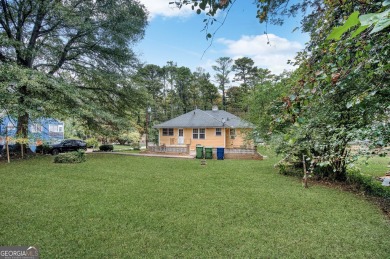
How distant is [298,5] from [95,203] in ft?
21.1

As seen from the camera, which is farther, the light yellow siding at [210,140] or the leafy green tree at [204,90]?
the leafy green tree at [204,90]

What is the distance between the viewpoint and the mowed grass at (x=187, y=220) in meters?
3.59

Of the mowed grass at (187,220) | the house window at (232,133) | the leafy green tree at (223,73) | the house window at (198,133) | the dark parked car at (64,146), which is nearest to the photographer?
the mowed grass at (187,220)

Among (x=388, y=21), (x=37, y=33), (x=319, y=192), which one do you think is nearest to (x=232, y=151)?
(x=319, y=192)

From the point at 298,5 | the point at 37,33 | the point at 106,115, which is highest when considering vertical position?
the point at 37,33

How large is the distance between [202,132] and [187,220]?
56.9ft

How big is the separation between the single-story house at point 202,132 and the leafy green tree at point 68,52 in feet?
25.0

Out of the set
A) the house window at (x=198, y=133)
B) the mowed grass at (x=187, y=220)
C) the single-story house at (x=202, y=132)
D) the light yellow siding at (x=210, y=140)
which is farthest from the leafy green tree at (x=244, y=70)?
the mowed grass at (x=187, y=220)

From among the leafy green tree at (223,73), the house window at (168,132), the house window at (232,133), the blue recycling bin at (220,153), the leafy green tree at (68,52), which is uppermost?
the leafy green tree at (223,73)

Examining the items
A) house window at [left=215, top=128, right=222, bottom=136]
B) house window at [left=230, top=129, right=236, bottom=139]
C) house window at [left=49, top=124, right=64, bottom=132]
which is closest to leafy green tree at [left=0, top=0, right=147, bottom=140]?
house window at [left=215, top=128, right=222, bottom=136]

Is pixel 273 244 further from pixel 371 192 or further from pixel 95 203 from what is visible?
pixel 371 192

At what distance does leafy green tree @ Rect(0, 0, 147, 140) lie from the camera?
1164cm

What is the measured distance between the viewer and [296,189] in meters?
7.52

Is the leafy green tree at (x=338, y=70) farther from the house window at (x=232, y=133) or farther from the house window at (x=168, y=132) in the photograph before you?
the house window at (x=168, y=132)
